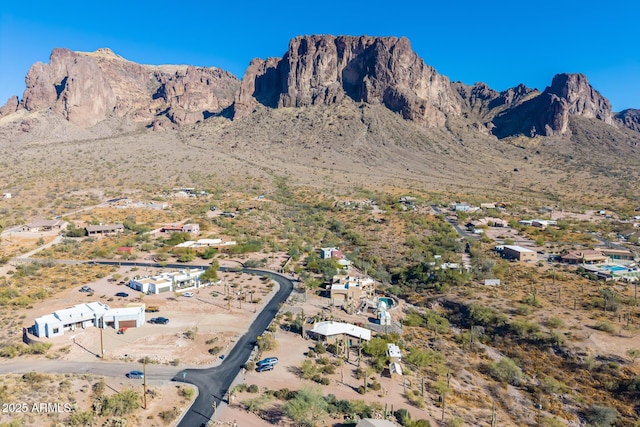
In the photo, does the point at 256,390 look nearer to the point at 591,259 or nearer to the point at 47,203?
the point at 591,259

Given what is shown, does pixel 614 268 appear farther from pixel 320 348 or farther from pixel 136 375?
pixel 136 375

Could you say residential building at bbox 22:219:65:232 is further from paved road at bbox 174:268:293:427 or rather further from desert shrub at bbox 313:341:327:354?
desert shrub at bbox 313:341:327:354

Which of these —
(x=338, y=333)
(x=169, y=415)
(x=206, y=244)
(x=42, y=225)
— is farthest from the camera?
(x=42, y=225)

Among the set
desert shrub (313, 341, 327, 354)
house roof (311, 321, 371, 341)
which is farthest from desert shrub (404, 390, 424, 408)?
desert shrub (313, 341, 327, 354)

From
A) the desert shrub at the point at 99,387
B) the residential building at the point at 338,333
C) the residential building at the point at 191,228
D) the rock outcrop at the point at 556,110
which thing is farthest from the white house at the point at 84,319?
the rock outcrop at the point at 556,110

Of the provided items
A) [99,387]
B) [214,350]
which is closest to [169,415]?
[99,387]

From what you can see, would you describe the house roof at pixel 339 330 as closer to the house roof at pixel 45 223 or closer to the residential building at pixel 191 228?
the residential building at pixel 191 228
